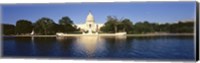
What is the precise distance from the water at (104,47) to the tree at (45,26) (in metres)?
0.07

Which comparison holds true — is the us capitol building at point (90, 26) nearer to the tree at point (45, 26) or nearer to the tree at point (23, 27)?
the tree at point (45, 26)

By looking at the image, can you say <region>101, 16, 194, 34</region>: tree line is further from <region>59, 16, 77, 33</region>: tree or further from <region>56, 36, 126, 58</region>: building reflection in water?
<region>59, 16, 77, 33</region>: tree

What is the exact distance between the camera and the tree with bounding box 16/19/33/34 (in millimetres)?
3484

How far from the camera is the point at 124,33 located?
11.2 feet

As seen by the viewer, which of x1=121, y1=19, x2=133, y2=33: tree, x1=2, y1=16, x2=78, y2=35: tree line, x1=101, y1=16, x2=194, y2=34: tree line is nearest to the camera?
x1=101, y1=16, x2=194, y2=34: tree line

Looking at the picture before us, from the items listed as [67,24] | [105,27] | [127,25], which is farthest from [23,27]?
[127,25]

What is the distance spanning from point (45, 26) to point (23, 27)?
215mm

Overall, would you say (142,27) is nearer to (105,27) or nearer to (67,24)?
(105,27)

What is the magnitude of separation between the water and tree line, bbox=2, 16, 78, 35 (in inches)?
2.6

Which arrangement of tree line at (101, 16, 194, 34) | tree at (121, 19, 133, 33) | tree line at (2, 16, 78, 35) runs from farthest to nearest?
1. tree line at (2, 16, 78, 35)
2. tree at (121, 19, 133, 33)
3. tree line at (101, 16, 194, 34)

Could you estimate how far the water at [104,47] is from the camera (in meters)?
3.27

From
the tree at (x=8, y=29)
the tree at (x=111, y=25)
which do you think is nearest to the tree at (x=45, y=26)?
the tree at (x=8, y=29)

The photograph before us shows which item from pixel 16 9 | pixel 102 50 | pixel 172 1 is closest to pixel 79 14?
pixel 102 50

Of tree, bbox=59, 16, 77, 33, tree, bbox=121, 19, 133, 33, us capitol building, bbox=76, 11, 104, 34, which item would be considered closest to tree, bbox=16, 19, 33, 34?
tree, bbox=59, 16, 77, 33
